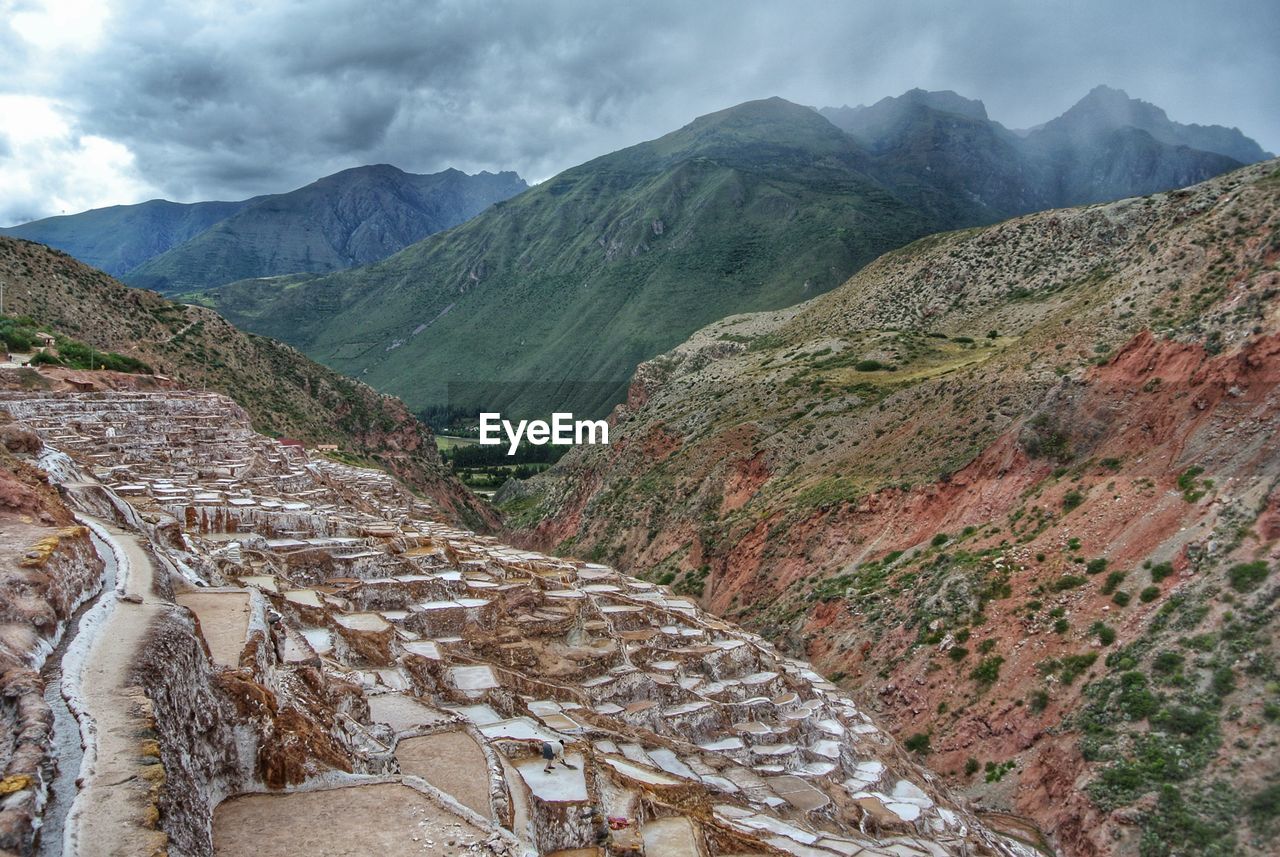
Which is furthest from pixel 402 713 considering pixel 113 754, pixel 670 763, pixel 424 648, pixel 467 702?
pixel 113 754

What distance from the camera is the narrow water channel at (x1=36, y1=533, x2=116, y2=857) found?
489 centimetres

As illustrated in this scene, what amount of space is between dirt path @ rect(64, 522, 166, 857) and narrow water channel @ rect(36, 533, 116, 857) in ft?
0.22

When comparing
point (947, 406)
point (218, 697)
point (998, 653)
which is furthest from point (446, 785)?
point (947, 406)

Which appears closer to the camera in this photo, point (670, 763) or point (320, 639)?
point (320, 639)

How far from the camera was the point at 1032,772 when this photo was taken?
23.2 metres

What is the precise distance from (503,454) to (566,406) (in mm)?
25245

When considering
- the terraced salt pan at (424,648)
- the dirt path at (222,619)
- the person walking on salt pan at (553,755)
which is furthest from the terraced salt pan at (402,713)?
the terraced salt pan at (424,648)

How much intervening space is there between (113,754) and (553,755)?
7.37 metres

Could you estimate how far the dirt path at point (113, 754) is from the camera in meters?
4.98

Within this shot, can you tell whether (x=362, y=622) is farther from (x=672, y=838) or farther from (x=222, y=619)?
(x=672, y=838)

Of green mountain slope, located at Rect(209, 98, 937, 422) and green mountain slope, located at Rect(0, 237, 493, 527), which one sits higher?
green mountain slope, located at Rect(209, 98, 937, 422)

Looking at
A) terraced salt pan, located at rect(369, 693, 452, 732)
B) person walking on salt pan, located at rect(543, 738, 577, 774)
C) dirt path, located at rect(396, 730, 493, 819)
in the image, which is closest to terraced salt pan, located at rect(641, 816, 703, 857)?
person walking on salt pan, located at rect(543, 738, 577, 774)

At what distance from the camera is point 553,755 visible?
12.2 m

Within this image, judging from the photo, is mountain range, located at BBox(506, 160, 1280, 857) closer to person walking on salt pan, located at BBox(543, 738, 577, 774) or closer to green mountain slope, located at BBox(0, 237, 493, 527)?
person walking on salt pan, located at BBox(543, 738, 577, 774)
